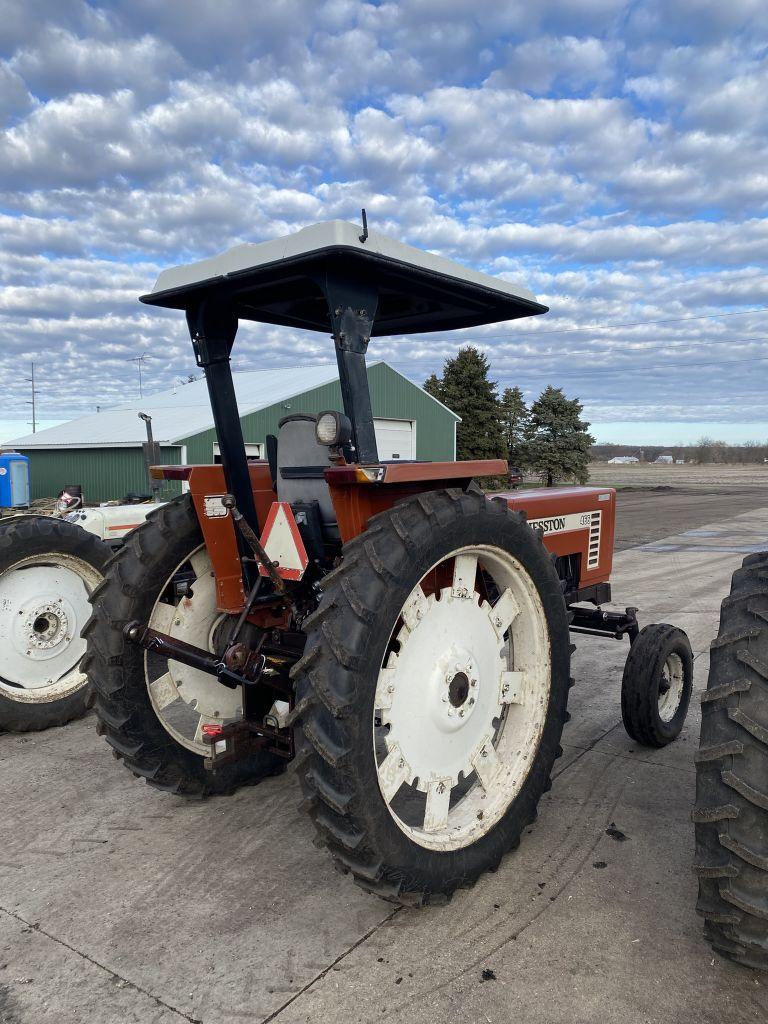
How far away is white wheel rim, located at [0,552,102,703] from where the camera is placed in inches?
176

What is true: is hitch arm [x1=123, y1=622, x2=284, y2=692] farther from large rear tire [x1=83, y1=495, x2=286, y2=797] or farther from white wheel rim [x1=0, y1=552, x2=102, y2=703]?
white wheel rim [x1=0, y1=552, x2=102, y2=703]

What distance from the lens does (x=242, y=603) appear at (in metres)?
3.17

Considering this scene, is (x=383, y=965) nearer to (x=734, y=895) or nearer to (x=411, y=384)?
(x=734, y=895)

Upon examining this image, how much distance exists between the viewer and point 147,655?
10.4 feet

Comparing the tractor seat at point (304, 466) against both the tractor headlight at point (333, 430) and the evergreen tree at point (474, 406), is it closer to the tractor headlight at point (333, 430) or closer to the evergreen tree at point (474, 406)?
the tractor headlight at point (333, 430)

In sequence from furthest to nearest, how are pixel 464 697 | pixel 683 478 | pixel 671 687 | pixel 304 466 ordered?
pixel 683 478
pixel 671 687
pixel 304 466
pixel 464 697

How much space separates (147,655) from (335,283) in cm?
180

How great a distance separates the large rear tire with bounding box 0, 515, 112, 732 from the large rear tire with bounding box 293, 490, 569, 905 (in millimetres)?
2435

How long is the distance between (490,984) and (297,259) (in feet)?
7.92

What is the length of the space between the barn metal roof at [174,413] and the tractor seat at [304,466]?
61.9ft

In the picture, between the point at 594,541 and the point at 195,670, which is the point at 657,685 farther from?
the point at 195,670

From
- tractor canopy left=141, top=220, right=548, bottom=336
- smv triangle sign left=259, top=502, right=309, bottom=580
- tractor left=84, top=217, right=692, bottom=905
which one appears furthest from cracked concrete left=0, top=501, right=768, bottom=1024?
tractor canopy left=141, top=220, right=548, bottom=336

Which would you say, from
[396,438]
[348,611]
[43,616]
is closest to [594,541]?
[348,611]

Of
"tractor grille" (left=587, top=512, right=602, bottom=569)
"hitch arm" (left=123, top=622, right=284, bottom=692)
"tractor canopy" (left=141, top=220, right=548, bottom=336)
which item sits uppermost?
"tractor canopy" (left=141, top=220, right=548, bottom=336)
